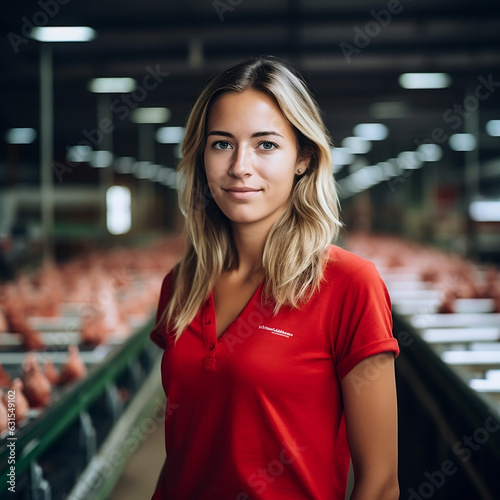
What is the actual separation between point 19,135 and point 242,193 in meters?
16.2

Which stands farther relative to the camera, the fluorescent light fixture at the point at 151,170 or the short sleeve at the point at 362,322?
the fluorescent light fixture at the point at 151,170

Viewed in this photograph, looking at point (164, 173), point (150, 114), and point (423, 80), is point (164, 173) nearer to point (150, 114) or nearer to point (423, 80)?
point (150, 114)

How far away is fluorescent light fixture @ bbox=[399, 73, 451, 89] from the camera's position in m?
8.12

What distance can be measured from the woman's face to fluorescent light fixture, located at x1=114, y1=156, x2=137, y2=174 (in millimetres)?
22150

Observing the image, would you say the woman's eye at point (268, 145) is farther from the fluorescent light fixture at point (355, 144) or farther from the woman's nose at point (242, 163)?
the fluorescent light fixture at point (355, 144)

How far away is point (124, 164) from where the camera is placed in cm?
2370

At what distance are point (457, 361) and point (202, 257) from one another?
1.94 metres

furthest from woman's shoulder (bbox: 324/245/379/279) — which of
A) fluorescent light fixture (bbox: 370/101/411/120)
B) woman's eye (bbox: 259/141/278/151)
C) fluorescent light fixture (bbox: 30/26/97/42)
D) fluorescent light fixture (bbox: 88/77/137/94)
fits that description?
fluorescent light fixture (bbox: 370/101/411/120)

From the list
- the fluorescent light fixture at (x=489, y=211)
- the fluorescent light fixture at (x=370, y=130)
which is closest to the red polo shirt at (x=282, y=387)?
the fluorescent light fixture at (x=370, y=130)

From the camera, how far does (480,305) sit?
460cm

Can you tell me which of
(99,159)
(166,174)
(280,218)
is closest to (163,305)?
(280,218)

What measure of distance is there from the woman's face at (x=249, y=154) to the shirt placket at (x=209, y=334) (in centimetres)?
23

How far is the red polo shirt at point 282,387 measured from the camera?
1330 millimetres

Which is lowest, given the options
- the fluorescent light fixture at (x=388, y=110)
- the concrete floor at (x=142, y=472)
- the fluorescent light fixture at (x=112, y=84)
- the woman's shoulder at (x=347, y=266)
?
the concrete floor at (x=142, y=472)
